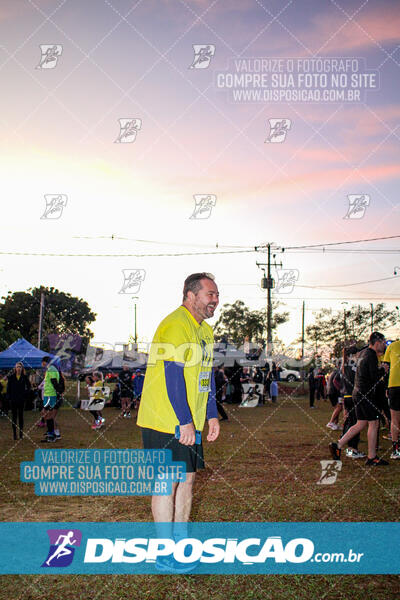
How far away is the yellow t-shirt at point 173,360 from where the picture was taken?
4.24 m

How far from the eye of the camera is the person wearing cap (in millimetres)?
8938

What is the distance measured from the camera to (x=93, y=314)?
100125mm

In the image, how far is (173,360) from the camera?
415cm

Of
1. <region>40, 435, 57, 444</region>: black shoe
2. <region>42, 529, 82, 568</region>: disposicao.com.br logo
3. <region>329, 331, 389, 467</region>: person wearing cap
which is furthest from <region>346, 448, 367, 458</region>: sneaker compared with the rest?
<region>40, 435, 57, 444</region>: black shoe

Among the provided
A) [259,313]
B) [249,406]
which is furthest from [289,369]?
[249,406]

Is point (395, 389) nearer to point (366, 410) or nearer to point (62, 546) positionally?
point (366, 410)

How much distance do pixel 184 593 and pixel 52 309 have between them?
93.1 meters

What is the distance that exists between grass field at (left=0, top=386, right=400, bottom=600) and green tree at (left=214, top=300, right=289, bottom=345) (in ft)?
181

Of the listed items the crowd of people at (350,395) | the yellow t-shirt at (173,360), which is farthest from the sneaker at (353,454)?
the yellow t-shirt at (173,360)

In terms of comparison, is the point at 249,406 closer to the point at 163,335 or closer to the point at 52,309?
the point at 163,335

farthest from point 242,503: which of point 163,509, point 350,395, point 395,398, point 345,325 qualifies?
point 345,325

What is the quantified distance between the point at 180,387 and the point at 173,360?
198 millimetres

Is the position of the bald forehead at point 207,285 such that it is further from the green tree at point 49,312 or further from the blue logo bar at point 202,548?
the green tree at point 49,312

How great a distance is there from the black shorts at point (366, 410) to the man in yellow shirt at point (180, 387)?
5.07 metres
